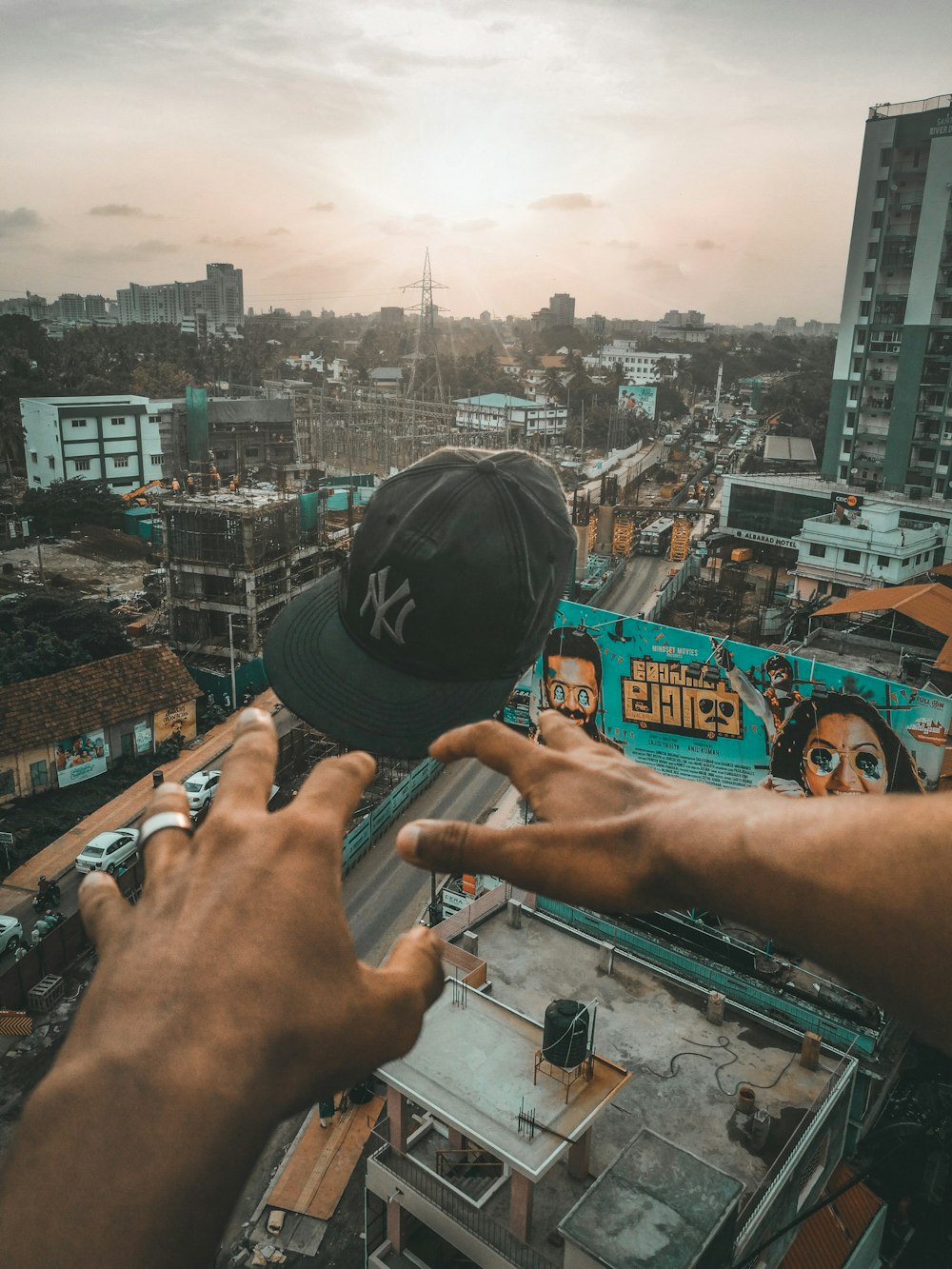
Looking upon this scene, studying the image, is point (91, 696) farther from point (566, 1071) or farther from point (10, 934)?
point (566, 1071)

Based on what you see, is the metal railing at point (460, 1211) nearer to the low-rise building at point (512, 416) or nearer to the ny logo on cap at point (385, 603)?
the ny logo on cap at point (385, 603)

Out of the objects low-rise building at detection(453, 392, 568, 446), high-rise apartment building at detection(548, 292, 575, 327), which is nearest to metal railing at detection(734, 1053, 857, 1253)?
low-rise building at detection(453, 392, 568, 446)

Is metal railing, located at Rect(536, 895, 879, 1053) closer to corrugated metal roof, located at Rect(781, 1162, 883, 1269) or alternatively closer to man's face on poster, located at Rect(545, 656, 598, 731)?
corrugated metal roof, located at Rect(781, 1162, 883, 1269)

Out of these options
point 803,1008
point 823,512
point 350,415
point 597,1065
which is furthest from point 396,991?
point 350,415

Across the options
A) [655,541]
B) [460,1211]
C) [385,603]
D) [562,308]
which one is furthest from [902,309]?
[562,308]

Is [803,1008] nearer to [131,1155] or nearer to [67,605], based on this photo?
[131,1155]
